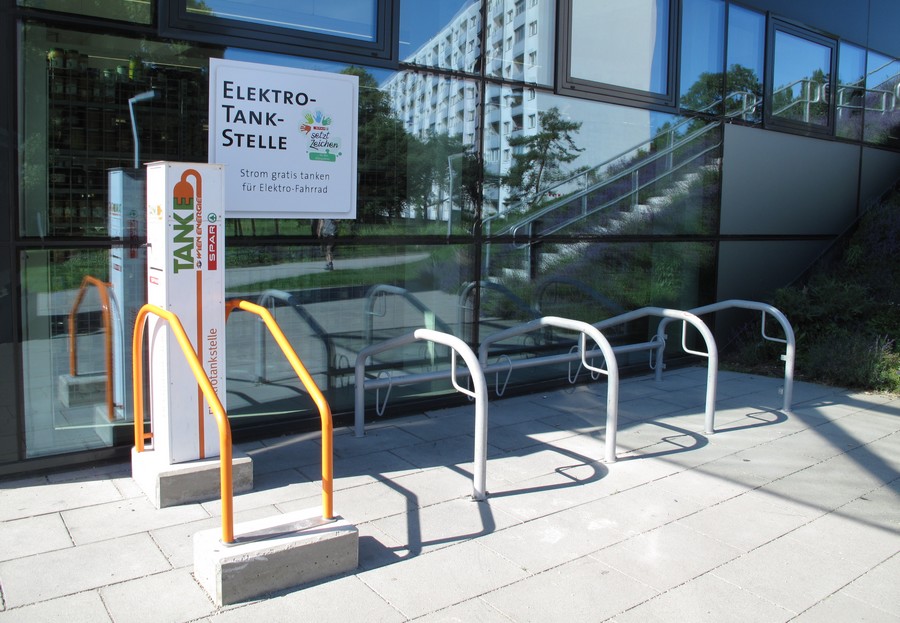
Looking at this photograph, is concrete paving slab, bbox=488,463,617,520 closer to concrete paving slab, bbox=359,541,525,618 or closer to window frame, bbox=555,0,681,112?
concrete paving slab, bbox=359,541,525,618

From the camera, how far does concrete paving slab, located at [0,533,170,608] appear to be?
3320mm

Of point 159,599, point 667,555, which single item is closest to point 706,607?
point 667,555

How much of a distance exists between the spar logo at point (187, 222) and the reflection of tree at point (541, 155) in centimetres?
306

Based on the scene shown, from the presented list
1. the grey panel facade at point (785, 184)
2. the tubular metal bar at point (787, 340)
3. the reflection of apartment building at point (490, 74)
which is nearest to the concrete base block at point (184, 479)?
the reflection of apartment building at point (490, 74)

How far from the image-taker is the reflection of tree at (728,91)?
805 cm

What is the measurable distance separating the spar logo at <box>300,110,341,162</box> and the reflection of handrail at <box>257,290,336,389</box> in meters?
0.98

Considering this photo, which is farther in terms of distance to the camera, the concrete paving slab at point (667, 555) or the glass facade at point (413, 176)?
the glass facade at point (413, 176)

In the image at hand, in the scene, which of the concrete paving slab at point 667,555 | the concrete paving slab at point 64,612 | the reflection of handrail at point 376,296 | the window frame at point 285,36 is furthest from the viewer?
the reflection of handrail at point 376,296

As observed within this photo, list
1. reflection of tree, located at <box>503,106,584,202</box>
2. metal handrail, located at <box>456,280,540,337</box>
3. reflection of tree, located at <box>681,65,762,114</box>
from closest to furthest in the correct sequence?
metal handrail, located at <box>456,280,540,337</box> < reflection of tree, located at <box>503,106,584,202</box> < reflection of tree, located at <box>681,65,762,114</box>

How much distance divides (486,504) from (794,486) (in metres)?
1.94

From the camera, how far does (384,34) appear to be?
5.74 m

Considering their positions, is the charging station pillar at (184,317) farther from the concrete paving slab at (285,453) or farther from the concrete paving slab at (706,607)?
the concrete paving slab at (706,607)

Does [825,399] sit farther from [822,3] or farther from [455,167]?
[822,3]

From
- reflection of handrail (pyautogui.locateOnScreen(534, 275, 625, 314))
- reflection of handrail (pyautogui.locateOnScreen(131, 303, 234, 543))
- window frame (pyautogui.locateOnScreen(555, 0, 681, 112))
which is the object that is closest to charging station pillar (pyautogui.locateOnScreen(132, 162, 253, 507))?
reflection of handrail (pyautogui.locateOnScreen(131, 303, 234, 543))
